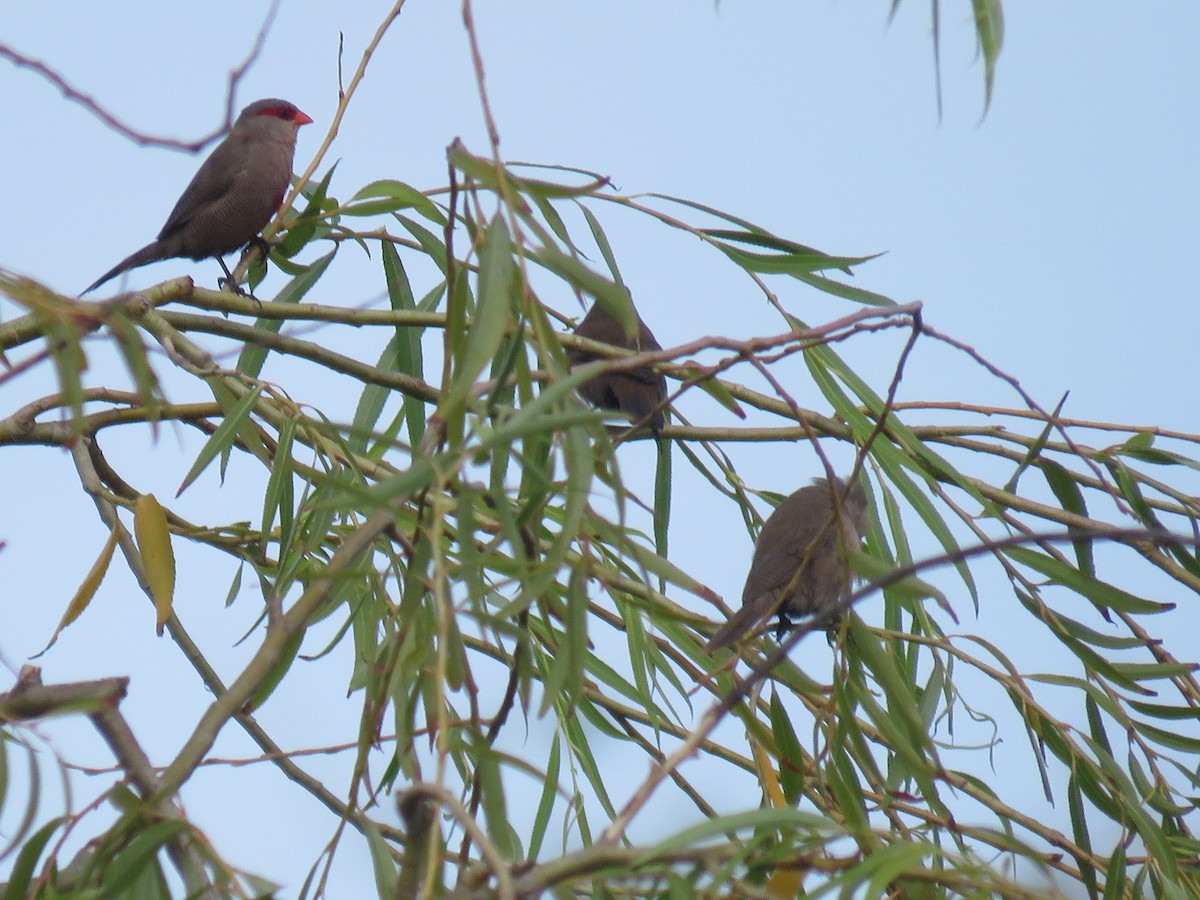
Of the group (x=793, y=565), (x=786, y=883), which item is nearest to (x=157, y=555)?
(x=786, y=883)

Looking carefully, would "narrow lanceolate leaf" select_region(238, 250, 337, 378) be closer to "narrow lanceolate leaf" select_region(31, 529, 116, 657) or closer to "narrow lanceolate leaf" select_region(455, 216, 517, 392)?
"narrow lanceolate leaf" select_region(31, 529, 116, 657)

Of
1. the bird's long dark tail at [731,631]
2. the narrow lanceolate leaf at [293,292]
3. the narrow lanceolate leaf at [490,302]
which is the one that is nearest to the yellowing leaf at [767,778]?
the bird's long dark tail at [731,631]

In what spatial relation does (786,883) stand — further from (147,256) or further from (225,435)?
(147,256)

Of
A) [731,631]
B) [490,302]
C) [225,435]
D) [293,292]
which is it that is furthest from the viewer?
[293,292]

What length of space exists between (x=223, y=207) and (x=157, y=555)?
2.58m

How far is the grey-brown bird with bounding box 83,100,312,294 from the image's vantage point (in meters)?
4.41

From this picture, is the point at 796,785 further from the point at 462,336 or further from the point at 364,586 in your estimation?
the point at 462,336

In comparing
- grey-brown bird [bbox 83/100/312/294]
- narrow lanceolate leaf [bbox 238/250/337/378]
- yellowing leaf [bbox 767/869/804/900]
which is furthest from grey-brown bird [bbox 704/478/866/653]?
grey-brown bird [bbox 83/100/312/294]

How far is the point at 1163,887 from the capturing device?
7.36ft

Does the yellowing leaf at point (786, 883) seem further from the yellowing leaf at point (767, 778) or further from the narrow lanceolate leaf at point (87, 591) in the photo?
the narrow lanceolate leaf at point (87, 591)

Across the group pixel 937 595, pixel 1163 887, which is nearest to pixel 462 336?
pixel 937 595

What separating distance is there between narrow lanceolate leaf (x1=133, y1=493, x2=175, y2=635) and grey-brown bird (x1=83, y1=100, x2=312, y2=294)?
7.62ft

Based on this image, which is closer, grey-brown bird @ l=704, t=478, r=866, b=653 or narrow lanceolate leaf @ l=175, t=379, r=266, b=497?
narrow lanceolate leaf @ l=175, t=379, r=266, b=497

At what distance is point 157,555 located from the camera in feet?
6.76
